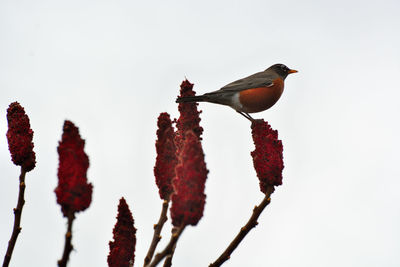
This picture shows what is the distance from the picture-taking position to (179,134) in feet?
13.0

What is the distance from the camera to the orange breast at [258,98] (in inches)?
331

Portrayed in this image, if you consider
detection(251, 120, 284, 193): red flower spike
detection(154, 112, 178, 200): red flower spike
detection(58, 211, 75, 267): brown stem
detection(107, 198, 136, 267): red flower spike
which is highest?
detection(251, 120, 284, 193): red flower spike

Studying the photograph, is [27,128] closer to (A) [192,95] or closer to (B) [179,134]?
(B) [179,134]

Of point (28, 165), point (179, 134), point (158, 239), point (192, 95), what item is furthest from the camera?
point (192, 95)

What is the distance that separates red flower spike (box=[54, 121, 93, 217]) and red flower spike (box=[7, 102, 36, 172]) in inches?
42.7

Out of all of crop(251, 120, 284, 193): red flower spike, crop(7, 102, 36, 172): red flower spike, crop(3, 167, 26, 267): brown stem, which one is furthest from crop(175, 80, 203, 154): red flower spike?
crop(3, 167, 26, 267): brown stem

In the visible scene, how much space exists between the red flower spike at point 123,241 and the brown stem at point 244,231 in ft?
1.93

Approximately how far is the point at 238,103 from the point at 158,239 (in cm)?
549

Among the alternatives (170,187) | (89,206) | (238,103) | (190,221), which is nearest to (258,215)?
(170,187)

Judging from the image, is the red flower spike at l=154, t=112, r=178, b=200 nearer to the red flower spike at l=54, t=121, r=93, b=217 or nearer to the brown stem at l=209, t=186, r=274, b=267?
the brown stem at l=209, t=186, r=274, b=267

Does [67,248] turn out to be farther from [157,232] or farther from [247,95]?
[247,95]

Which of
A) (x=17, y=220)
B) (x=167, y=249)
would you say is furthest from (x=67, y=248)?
(x=17, y=220)

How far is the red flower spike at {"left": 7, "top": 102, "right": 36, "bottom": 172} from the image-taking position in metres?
3.52

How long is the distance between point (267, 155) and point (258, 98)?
14.8 feet
